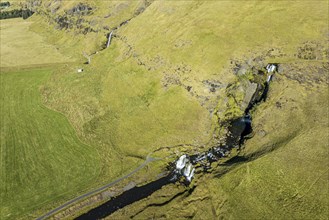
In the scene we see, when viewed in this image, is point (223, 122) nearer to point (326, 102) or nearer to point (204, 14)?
point (326, 102)

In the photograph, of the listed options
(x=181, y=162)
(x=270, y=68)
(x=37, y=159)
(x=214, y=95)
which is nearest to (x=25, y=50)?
(x=37, y=159)

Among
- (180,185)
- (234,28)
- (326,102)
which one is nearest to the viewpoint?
(180,185)

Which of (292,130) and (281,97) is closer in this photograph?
(292,130)

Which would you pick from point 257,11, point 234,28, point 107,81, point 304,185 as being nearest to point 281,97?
point 304,185

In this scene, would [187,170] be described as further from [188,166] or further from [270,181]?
[270,181]

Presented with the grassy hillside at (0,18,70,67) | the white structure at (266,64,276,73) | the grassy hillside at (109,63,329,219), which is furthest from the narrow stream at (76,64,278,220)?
the grassy hillside at (0,18,70,67)

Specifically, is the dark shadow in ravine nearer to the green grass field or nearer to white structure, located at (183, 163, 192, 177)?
white structure, located at (183, 163, 192, 177)
